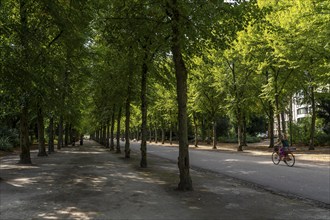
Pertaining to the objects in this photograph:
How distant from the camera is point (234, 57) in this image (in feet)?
115

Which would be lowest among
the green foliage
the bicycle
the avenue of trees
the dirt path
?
the dirt path

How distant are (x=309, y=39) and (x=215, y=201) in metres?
17.5

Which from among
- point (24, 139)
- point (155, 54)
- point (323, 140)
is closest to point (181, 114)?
point (155, 54)

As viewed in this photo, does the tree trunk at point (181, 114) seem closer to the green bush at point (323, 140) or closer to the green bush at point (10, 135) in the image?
the green bush at point (10, 135)

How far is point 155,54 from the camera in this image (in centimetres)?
1830

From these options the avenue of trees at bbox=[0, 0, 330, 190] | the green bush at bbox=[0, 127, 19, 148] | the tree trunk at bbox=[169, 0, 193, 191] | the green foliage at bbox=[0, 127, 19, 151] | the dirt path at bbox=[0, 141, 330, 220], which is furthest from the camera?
the green bush at bbox=[0, 127, 19, 148]

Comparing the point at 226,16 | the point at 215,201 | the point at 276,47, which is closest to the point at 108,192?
the point at 215,201

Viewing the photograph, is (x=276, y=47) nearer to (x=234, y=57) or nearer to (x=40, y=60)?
(x=234, y=57)

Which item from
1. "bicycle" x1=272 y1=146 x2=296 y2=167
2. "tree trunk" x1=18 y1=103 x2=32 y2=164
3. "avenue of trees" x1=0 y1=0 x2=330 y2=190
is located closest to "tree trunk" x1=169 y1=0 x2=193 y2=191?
"avenue of trees" x1=0 y1=0 x2=330 y2=190

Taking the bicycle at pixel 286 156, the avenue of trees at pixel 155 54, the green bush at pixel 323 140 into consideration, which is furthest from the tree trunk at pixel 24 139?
the green bush at pixel 323 140

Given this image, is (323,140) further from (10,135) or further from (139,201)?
(139,201)

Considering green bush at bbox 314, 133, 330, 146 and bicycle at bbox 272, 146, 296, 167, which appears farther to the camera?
green bush at bbox 314, 133, 330, 146

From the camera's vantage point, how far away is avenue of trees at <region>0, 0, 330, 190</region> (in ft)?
38.0

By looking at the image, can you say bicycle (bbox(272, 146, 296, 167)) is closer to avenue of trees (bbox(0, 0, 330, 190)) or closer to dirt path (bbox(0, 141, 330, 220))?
avenue of trees (bbox(0, 0, 330, 190))
